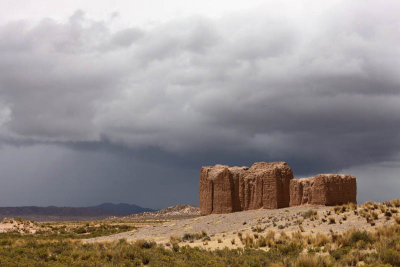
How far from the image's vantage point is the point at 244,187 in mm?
55062

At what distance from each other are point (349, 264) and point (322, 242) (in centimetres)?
636

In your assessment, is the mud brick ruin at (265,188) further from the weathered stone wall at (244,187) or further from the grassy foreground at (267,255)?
the grassy foreground at (267,255)

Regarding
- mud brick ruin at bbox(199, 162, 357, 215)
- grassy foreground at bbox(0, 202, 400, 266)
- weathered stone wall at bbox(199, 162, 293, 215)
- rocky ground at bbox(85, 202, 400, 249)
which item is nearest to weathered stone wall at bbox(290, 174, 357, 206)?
mud brick ruin at bbox(199, 162, 357, 215)

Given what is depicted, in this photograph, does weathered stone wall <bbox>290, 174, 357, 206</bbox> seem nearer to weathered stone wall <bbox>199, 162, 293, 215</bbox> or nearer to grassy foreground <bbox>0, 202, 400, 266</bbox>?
weathered stone wall <bbox>199, 162, 293, 215</bbox>

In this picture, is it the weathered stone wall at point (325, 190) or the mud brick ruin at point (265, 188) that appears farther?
the mud brick ruin at point (265, 188)

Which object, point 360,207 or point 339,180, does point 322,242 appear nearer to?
point 360,207

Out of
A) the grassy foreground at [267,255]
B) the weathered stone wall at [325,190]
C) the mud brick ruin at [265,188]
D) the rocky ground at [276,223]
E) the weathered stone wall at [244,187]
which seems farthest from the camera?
the weathered stone wall at [244,187]

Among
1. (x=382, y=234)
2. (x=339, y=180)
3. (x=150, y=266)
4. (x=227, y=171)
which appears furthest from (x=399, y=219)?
(x=227, y=171)

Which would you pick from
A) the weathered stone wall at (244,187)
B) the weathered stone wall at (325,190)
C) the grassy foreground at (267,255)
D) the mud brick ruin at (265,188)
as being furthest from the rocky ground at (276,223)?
the grassy foreground at (267,255)

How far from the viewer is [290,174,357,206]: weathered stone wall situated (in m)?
46.8

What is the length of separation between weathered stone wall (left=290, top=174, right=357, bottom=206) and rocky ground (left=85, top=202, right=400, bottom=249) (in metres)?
1.53

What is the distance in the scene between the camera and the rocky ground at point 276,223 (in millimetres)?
33025

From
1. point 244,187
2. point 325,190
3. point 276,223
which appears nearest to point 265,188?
point 244,187

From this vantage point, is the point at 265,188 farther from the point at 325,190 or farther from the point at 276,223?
the point at 276,223
